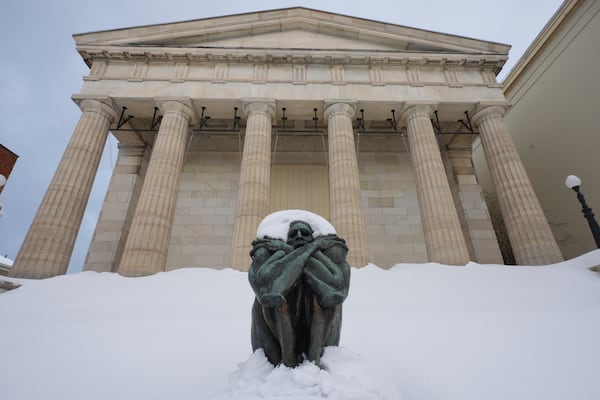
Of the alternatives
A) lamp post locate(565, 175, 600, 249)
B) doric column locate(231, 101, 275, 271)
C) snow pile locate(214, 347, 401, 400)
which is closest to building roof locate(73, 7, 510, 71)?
doric column locate(231, 101, 275, 271)

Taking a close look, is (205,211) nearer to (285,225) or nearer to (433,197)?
(433,197)

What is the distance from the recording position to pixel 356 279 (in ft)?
29.0

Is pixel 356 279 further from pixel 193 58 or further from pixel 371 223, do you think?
pixel 193 58

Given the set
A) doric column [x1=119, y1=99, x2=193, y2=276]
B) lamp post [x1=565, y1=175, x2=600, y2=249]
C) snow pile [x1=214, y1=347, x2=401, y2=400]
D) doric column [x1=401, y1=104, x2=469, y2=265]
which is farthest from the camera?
doric column [x1=401, y1=104, x2=469, y2=265]

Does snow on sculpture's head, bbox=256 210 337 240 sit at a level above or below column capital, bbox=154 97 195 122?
below

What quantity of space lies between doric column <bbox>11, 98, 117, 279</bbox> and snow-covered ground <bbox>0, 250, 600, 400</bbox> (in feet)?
7.14

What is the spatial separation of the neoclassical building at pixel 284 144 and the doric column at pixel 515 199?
0.17 feet

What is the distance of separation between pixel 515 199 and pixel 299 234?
42.6ft

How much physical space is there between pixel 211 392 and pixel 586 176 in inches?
782

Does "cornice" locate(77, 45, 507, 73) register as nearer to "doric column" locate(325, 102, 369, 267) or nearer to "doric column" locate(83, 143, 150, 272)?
"doric column" locate(325, 102, 369, 267)

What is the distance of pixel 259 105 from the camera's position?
548 inches

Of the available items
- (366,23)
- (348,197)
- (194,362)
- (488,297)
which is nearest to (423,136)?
(348,197)

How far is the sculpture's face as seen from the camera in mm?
2742

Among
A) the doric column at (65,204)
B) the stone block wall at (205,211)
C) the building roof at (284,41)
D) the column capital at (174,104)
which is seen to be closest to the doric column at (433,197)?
the building roof at (284,41)
